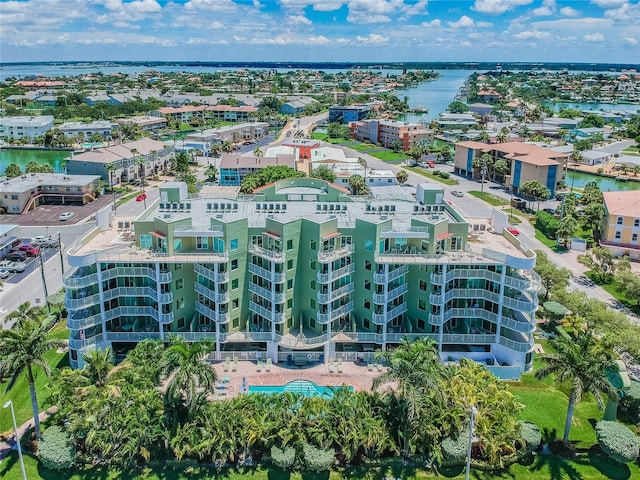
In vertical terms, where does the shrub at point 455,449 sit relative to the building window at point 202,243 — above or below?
below

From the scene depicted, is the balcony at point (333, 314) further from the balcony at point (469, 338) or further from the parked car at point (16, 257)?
the parked car at point (16, 257)

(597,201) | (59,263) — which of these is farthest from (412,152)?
(59,263)

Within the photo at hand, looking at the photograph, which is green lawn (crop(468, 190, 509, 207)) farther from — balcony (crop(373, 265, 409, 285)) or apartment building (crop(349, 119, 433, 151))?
balcony (crop(373, 265, 409, 285))

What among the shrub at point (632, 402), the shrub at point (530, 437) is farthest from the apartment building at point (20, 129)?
the shrub at point (632, 402)

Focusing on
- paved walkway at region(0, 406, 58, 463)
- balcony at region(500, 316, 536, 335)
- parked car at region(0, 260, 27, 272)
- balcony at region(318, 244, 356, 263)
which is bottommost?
paved walkway at region(0, 406, 58, 463)

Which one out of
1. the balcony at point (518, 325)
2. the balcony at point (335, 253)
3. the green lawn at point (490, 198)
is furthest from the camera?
the green lawn at point (490, 198)

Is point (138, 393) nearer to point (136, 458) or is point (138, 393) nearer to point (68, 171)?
point (136, 458)

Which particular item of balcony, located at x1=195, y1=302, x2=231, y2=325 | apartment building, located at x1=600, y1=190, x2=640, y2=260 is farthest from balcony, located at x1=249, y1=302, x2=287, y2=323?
apartment building, located at x1=600, y1=190, x2=640, y2=260
